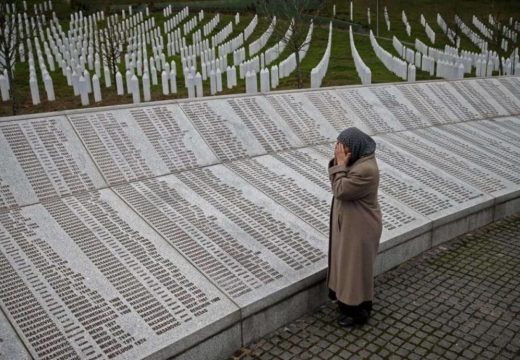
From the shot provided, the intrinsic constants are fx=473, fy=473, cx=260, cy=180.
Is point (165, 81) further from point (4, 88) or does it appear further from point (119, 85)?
point (4, 88)

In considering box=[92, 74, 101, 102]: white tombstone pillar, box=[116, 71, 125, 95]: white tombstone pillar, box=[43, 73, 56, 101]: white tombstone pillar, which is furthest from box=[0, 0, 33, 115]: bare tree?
box=[116, 71, 125, 95]: white tombstone pillar

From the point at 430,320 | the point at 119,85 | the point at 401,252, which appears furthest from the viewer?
the point at 119,85

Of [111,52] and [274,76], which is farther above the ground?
[111,52]

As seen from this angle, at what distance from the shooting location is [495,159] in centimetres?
799

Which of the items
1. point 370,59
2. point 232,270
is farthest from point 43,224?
point 370,59

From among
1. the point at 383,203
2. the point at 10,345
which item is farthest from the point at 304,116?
the point at 10,345

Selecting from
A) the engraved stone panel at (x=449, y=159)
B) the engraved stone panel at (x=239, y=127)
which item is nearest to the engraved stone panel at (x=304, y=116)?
the engraved stone panel at (x=239, y=127)

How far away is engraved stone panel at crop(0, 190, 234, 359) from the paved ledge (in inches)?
29.2

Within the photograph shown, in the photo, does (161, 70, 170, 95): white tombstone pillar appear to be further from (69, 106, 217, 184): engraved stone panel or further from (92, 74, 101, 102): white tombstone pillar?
(69, 106, 217, 184): engraved stone panel

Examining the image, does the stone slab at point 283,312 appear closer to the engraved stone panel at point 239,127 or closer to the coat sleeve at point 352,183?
the coat sleeve at point 352,183

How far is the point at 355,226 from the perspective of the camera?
4293 millimetres

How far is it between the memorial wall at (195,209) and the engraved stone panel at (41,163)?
0.06ft

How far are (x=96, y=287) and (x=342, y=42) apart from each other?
100 ft

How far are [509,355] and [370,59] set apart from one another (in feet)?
74.1
